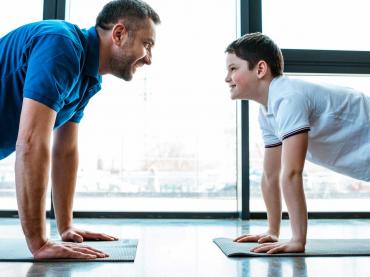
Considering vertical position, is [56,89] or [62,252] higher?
[56,89]

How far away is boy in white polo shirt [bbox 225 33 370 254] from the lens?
45.6 inches

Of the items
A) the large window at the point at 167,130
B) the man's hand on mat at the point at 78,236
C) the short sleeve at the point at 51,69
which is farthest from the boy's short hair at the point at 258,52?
the large window at the point at 167,130

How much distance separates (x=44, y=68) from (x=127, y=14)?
0.38 m

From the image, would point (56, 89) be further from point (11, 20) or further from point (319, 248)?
point (11, 20)

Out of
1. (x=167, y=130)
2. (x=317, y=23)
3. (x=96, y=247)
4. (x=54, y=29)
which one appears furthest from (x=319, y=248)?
Result: (x=317, y=23)

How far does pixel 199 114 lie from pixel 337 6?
109 centimetres

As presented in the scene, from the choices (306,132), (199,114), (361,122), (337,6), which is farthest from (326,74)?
(306,132)

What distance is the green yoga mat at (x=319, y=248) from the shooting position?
112 cm

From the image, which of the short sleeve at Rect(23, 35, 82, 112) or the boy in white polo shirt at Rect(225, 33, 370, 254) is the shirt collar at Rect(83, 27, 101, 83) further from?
the boy in white polo shirt at Rect(225, 33, 370, 254)

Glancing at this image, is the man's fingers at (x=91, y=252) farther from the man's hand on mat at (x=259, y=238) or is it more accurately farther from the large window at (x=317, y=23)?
the large window at (x=317, y=23)

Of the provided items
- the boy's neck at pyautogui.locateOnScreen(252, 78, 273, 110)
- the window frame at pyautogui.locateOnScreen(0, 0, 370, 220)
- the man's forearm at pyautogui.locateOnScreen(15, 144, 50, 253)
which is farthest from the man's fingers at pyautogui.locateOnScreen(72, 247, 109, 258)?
the window frame at pyautogui.locateOnScreen(0, 0, 370, 220)

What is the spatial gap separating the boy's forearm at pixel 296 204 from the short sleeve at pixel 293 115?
122mm

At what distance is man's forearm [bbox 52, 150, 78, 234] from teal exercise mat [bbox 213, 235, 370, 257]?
1.62ft

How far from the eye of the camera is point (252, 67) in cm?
144
